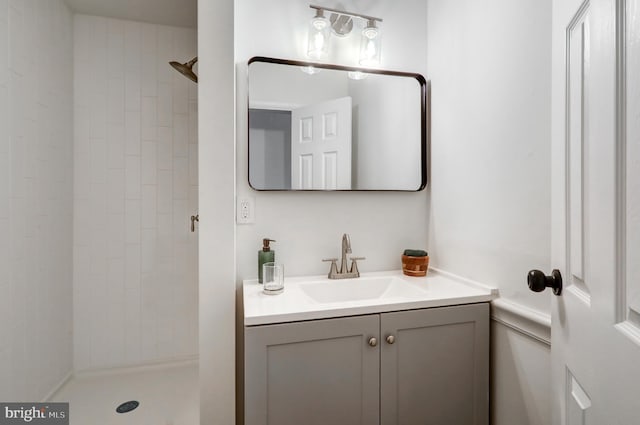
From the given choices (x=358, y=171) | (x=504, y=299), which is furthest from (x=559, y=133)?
(x=358, y=171)

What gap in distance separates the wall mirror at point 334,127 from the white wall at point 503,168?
6.4 inches

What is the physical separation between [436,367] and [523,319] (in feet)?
1.13

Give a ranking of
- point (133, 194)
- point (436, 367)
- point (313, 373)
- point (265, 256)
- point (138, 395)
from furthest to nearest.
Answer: point (133, 194), point (138, 395), point (265, 256), point (436, 367), point (313, 373)

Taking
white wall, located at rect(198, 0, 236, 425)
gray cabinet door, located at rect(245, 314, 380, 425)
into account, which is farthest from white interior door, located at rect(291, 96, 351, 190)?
gray cabinet door, located at rect(245, 314, 380, 425)

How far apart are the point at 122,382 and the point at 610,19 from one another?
2.73 meters

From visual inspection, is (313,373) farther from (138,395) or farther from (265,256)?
(138,395)

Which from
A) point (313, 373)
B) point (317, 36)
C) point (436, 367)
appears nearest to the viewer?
point (313, 373)

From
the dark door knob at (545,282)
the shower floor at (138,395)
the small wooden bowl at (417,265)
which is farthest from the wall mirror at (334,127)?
the shower floor at (138,395)

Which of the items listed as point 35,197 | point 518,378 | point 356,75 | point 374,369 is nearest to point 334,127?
point 356,75

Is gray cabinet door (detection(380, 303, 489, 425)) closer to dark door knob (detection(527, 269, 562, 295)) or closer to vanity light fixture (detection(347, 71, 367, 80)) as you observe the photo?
dark door knob (detection(527, 269, 562, 295))

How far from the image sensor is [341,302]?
129cm

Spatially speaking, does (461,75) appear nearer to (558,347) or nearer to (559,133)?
(559,133)

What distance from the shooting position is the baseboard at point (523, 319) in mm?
1045

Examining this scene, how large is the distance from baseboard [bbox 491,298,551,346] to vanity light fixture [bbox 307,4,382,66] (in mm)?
1255
